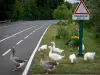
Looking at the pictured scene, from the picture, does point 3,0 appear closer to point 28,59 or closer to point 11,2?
point 11,2

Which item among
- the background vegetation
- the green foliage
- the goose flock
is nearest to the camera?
the goose flock

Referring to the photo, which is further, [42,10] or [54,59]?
[42,10]

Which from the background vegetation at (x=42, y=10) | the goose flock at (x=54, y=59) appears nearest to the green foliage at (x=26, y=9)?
the background vegetation at (x=42, y=10)

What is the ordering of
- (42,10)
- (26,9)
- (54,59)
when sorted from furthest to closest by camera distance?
(42,10) → (26,9) → (54,59)

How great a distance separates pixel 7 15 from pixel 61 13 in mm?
11602

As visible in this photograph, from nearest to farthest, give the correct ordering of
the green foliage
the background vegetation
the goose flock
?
the goose flock
the background vegetation
the green foliage

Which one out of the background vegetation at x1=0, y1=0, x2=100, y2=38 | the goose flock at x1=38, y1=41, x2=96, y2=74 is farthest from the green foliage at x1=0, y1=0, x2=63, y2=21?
the goose flock at x1=38, y1=41, x2=96, y2=74

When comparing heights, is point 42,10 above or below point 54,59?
below

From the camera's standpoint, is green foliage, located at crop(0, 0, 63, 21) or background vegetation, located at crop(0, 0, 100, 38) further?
green foliage, located at crop(0, 0, 63, 21)

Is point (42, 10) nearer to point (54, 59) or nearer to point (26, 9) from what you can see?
point (26, 9)

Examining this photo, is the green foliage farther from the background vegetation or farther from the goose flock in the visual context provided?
the goose flock

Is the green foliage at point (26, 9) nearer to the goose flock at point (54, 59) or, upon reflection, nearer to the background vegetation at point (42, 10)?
the background vegetation at point (42, 10)

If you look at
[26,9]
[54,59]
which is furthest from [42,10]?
[54,59]

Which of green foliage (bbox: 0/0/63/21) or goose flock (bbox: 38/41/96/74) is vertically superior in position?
goose flock (bbox: 38/41/96/74)
